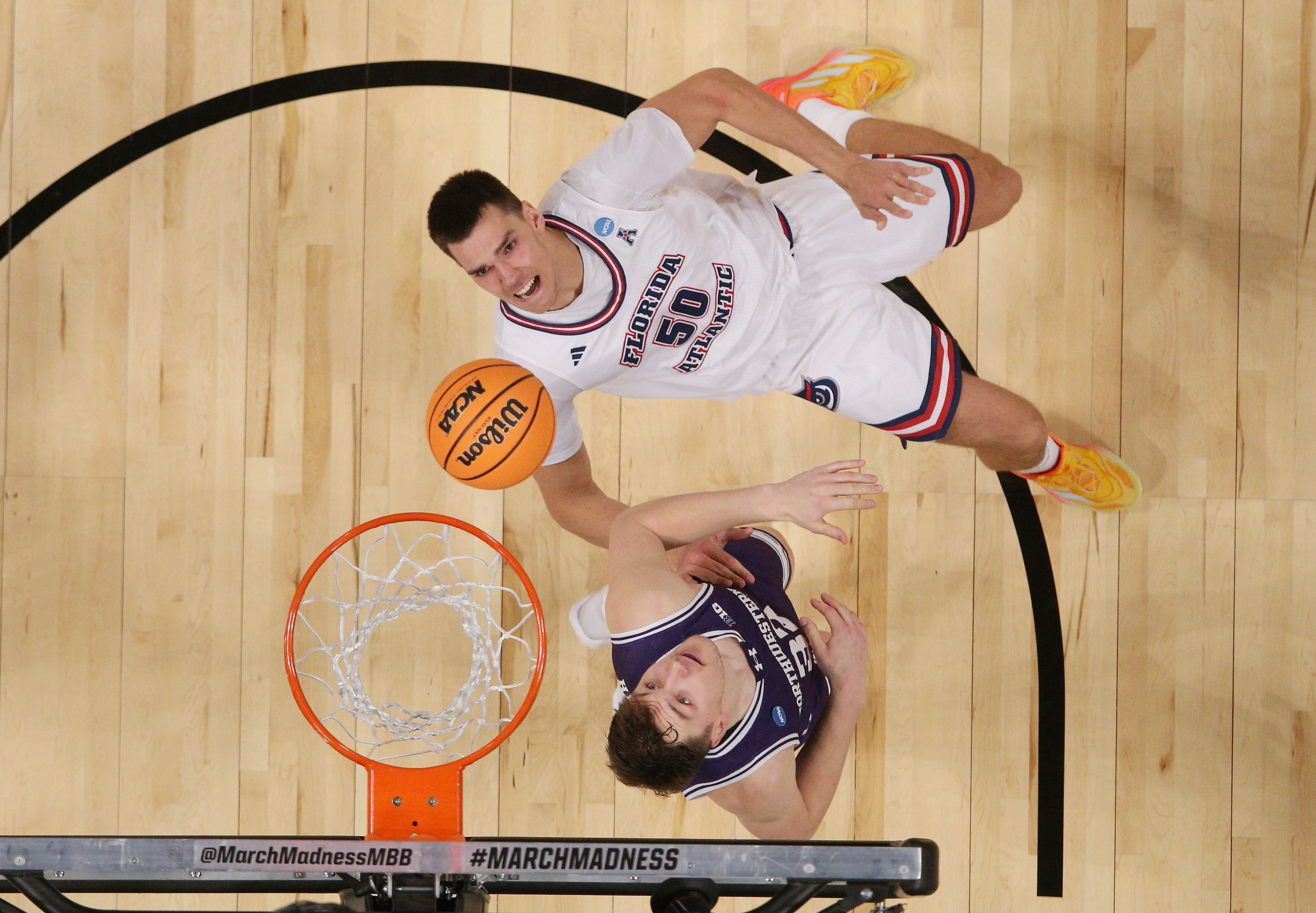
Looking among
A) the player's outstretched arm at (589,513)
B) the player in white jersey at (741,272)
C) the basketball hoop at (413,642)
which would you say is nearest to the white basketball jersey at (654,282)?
the player in white jersey at (741,272)

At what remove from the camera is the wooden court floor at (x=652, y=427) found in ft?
11.2

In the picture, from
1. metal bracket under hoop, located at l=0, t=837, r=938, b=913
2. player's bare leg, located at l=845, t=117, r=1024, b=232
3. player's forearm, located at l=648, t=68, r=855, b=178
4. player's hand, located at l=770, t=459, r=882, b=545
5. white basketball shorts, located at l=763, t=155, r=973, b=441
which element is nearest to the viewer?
metal bracket under hoop, located at l=0, t=837, r=938, b=913

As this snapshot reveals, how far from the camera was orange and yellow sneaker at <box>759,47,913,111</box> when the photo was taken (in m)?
3.32

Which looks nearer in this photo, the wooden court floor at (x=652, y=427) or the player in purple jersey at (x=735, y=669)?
the player in purple jersey at (x=735, y=669)

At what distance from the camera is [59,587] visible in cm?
346

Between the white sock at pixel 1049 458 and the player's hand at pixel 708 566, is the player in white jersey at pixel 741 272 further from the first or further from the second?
the player's hand at pixel 708 566

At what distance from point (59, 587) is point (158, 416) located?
0.70 m

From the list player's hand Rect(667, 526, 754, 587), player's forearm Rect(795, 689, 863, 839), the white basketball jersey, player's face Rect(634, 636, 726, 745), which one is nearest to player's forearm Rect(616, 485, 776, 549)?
player's hand Rect(667, 526, 754, 587)

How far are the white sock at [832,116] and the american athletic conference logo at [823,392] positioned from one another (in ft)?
2.67

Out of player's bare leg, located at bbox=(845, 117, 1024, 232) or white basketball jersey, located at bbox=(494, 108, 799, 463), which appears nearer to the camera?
white basketball jersey, located at bbox=(494, 108, 799, 463)

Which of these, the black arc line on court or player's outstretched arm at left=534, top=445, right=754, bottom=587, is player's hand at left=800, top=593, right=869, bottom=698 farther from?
the black arc line on court

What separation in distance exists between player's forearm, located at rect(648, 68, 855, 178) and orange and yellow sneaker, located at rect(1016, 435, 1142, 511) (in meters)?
1.34

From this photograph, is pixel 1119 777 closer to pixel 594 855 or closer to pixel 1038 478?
pixel 1038 478

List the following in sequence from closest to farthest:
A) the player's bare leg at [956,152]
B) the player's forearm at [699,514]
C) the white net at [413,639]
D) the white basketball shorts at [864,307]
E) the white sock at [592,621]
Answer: the player's forearm at [699,514] < the white basketball shorts at [864,307] < the player's bare leg at [956,152] < the white sock at [592,621] < the white net at [413,639]
